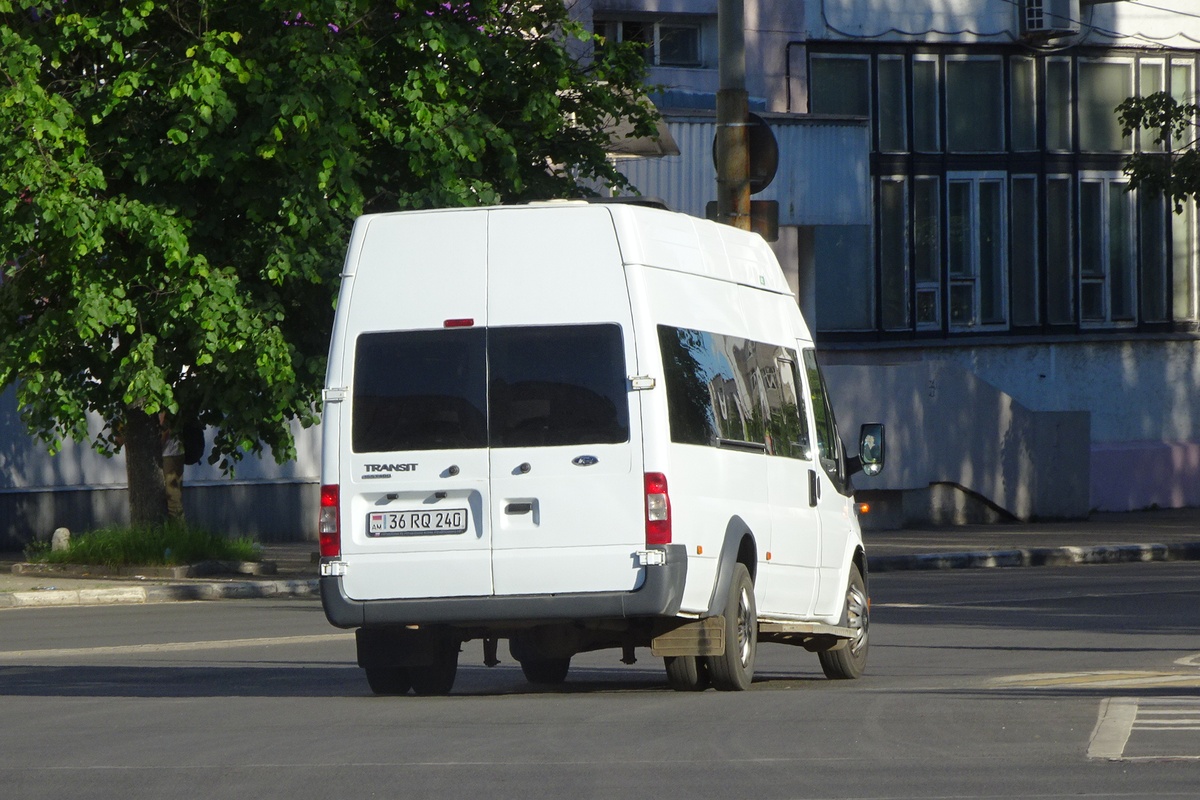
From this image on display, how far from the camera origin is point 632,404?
34.2ft

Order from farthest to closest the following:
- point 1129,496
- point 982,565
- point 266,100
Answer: point 1129,496
point 982,565
point 266,100

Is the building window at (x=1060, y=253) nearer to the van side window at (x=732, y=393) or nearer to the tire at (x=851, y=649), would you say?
the tire at (x=851, y=649)

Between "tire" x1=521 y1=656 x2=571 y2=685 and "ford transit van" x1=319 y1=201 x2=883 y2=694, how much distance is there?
60.1 inches

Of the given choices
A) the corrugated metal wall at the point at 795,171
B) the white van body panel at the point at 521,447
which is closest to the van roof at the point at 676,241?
the white van body panel at the point at 521,447

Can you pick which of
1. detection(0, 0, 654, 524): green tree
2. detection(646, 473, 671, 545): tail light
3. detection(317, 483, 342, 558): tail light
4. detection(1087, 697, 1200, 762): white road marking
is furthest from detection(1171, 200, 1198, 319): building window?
detection(317, 483, 342, 558): tail light

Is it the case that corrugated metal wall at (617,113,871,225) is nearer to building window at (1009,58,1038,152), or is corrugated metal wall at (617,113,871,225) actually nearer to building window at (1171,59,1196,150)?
building window at (1009,58,1038,152)

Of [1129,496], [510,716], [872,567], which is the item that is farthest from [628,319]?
[1129,496]

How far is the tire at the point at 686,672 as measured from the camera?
11.3 meters

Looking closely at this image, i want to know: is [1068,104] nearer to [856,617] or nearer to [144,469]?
[144,469]

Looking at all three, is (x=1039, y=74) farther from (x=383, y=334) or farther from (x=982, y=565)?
(x=383, y=334)

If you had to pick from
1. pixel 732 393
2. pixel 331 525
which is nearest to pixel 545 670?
pixel 732 393

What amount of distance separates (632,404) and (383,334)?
1403mm

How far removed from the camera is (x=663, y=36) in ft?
108

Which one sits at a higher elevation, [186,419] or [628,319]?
[628,319]
